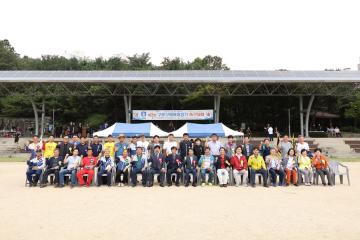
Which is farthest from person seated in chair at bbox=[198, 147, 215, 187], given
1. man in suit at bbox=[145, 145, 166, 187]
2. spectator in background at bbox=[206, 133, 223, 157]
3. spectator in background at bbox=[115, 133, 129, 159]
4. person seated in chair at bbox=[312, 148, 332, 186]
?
person seated in chair at bbox=[312, 148, 332, 186]

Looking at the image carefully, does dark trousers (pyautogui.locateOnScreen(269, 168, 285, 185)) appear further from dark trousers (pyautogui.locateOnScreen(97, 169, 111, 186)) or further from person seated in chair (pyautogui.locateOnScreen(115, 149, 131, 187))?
dark trousers (pyautogui.locateOnScreen(97, 169, 111, 186))

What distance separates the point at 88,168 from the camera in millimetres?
10578

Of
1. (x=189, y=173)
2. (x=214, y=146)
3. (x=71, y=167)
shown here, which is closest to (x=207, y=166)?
(x=189, y=173)

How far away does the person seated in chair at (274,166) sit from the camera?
1067 centimetres

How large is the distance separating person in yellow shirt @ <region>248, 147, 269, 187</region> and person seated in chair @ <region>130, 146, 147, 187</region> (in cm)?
299

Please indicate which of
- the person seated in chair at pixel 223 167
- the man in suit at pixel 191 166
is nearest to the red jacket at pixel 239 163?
the person seated in chair at pixel 223 167

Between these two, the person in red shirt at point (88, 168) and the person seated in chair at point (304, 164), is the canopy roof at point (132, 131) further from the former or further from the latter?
the person seated in chair at point (304, 164)
